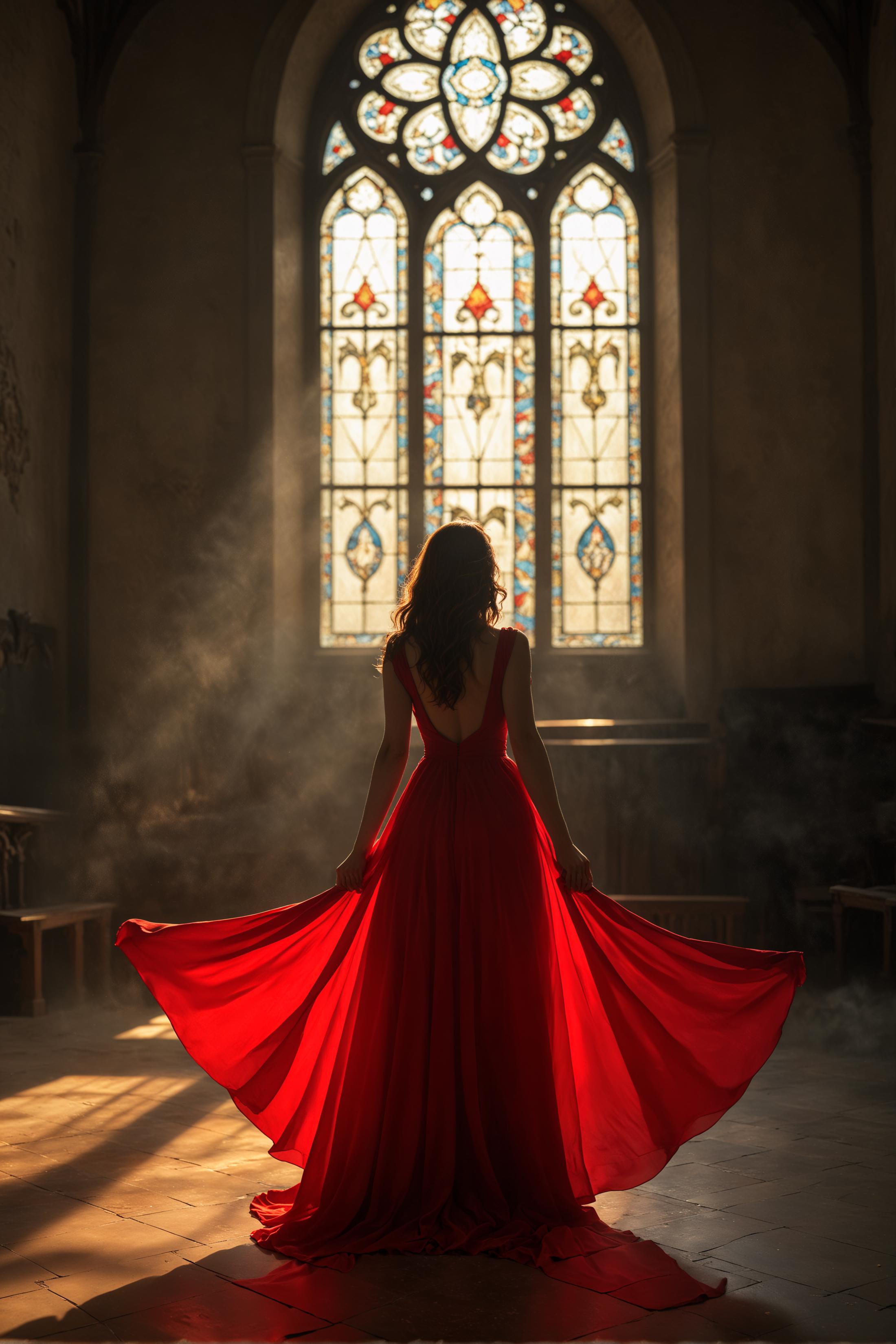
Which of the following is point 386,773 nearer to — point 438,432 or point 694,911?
point 694,911

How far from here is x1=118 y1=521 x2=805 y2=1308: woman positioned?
2668 mm

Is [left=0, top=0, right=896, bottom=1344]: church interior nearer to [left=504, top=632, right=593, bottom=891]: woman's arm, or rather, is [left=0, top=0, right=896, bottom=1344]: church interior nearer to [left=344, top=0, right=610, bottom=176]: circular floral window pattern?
[left=344, top=0, right=610, bottom=176]: circular floral window pattern

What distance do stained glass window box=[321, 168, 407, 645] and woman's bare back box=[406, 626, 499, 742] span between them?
4.83 meters

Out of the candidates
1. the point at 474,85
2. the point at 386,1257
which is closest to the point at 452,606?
the point at 386,1257

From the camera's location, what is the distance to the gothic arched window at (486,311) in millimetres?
7746

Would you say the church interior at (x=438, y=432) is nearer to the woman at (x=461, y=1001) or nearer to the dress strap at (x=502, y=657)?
the woman at (x=461, y=1001)

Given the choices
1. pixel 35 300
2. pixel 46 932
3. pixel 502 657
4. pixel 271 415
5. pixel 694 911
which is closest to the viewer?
pixel 502 657

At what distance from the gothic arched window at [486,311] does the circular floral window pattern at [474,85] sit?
0.04 feet

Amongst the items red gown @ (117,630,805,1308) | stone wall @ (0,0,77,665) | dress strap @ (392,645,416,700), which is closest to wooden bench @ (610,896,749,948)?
red gown @ (117,630,805,1308)

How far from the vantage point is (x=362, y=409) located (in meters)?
7.82

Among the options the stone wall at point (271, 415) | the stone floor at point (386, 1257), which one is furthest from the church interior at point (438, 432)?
the stone floor at point (386, 1257)

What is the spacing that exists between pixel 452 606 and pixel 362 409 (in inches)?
207

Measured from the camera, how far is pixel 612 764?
6.77 metres

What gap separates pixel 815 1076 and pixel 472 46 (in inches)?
257
